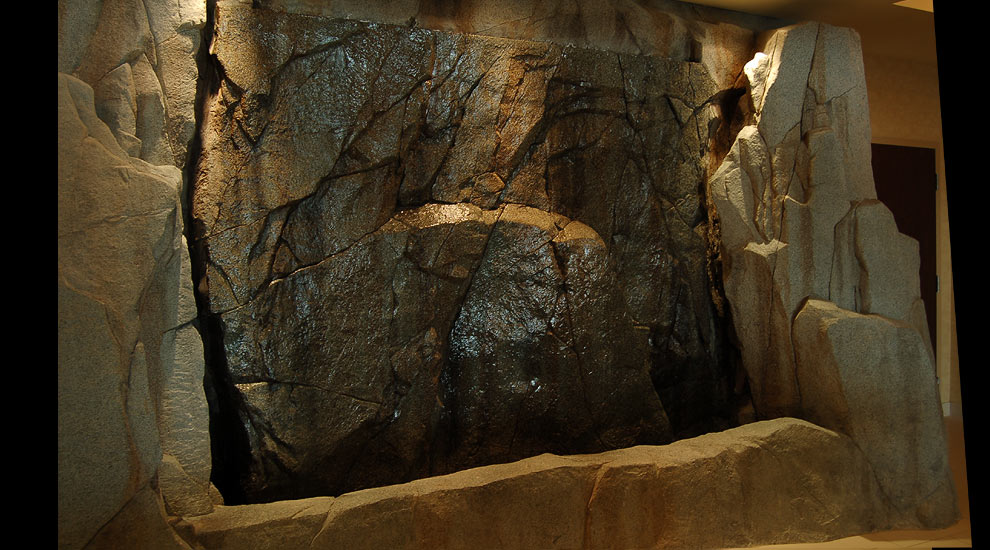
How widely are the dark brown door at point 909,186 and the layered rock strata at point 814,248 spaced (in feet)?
4.79

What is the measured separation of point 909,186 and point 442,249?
13.3 ft

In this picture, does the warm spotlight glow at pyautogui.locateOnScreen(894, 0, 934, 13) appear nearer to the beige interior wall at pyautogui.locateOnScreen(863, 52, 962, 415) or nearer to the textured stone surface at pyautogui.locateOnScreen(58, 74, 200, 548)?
the beige interior wall at pyautogui.locateOnScreen(863, 52, 962, 415)

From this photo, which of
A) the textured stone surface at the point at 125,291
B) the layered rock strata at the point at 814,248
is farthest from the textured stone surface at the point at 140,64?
the layered rock strata at the point at 814,248

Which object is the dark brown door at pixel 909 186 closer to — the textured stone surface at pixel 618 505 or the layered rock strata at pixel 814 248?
the layered rock strata at pixel 814 248

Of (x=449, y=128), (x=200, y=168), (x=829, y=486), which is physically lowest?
(x=829, y=486)

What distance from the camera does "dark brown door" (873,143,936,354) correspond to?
5.54m

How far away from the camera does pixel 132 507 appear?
8.68 feet

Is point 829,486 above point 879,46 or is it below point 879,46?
below

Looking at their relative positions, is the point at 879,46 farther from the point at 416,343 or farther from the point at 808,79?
the point at 416,343

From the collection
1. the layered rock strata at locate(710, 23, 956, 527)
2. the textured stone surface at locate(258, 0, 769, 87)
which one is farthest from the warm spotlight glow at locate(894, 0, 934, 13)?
the textured stone surface at locate(258, 0, 769, 87)

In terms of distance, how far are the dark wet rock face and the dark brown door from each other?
6.46ft

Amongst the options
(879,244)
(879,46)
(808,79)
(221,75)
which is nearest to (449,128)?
(221,75)

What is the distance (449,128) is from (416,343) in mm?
1157

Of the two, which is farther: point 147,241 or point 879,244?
point 879,244
